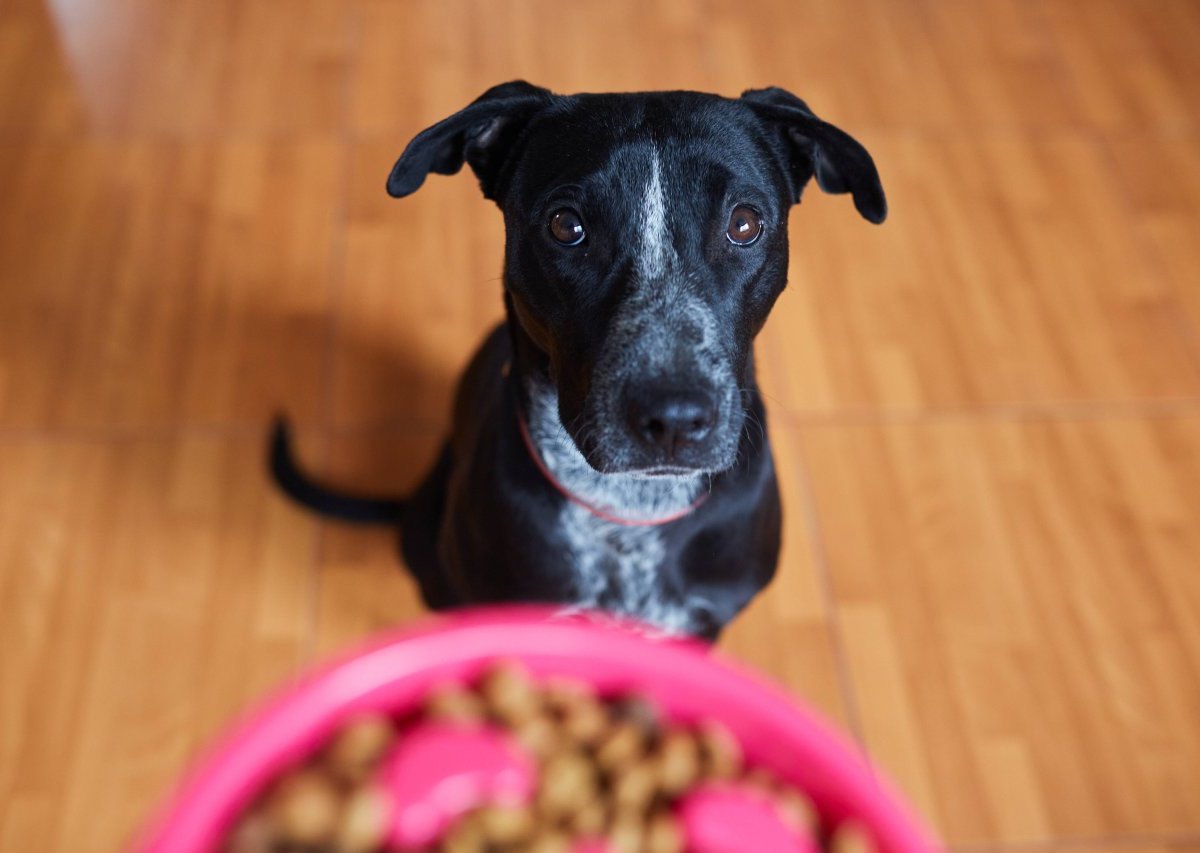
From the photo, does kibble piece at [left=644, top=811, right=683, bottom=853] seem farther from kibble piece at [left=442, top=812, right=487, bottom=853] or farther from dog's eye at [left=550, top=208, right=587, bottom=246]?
dog's eye at [left=550, top=208, right=587, bottom=246]

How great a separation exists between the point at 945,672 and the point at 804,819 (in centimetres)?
141

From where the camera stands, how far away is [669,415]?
4.01 ft

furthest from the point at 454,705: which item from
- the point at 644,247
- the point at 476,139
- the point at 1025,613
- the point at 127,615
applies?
the point at 1025,613

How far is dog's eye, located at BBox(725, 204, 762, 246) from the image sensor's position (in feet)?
4.31

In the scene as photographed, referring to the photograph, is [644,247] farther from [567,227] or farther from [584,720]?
[584,720]

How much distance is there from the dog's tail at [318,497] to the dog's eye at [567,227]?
843 mm

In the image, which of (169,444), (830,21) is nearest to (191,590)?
(169,444)

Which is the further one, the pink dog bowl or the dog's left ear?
the dog's left ear

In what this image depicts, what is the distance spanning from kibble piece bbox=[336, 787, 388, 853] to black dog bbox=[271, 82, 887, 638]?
659 millimetres

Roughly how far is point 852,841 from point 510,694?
238 millimetres

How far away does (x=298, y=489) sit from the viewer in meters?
1.97

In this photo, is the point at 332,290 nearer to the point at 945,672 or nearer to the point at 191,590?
the point at 191,590

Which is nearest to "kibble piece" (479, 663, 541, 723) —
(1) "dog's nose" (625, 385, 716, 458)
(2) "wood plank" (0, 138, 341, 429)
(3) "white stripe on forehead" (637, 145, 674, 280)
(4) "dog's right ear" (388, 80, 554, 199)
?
(1) "dog's nose" (625, 385, 716, 458)

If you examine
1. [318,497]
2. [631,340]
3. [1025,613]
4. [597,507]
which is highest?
[631,340]
